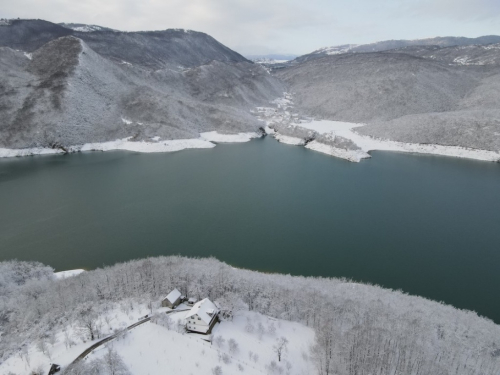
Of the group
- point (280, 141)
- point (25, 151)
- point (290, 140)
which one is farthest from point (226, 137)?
point (25, 151)

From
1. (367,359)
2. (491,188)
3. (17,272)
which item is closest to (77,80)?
(17,272)

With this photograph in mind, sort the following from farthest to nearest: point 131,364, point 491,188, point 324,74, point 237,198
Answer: point 324,74, point 491,188, point 237,198, point 131,364

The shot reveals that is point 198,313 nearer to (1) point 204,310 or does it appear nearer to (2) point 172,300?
(1) point 204,310

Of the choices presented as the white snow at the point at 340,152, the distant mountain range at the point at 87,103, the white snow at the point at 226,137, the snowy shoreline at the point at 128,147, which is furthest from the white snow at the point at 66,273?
the white snow at the point at 226,137

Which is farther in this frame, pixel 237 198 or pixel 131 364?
pixel 237 198

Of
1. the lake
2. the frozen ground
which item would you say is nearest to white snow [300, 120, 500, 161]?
the frozen ground

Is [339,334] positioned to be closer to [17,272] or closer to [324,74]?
[17,272]

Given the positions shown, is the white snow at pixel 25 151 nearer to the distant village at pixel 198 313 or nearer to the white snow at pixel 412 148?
the distant village at pixel 198 313
